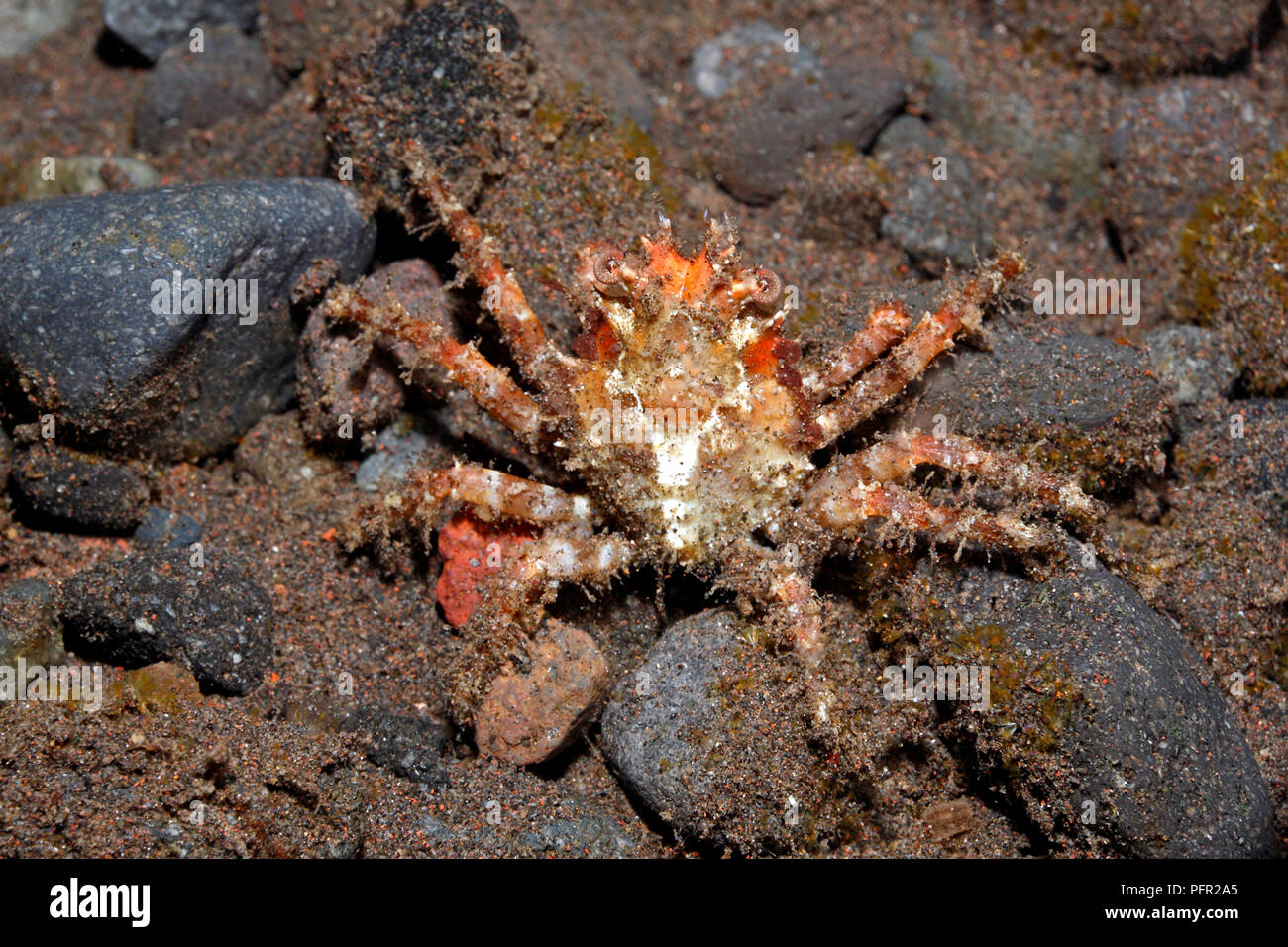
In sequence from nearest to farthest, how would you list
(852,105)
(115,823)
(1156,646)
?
(115,823), (1156,646), (852,105)

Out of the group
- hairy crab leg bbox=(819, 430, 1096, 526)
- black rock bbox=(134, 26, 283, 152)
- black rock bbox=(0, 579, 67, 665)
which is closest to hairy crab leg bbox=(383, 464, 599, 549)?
hairy crab leg bbox=(819, 430, 1096, 526)

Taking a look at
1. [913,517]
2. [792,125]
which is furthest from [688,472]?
[792,125]

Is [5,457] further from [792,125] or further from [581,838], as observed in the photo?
[792,125]

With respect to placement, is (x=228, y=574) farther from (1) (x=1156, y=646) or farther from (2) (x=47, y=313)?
(1) (x=1156, y=646)

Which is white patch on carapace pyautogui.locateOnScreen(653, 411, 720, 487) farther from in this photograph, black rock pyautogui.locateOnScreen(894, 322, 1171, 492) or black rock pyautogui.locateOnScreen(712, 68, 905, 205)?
black rock pyautogui.locateOnScreen(712, 68, 905, 205)

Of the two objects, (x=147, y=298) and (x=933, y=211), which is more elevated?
(x=933, y=211)

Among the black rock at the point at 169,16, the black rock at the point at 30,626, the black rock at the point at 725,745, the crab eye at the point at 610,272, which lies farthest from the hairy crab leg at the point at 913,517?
the black rock at the point at 169,16
